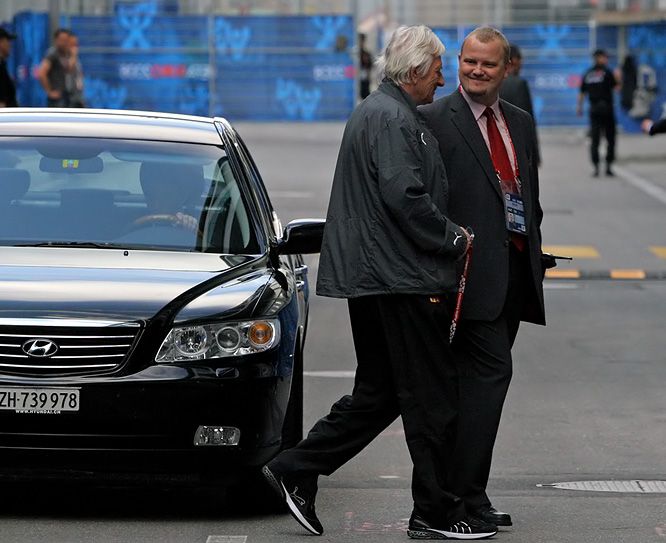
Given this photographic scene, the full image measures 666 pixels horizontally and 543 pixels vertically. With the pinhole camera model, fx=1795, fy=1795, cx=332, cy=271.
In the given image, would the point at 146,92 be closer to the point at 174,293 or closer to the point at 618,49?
the point at 618,49

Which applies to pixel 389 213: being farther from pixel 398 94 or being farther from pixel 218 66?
pixel 218 66

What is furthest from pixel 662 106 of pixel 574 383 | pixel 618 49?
pixel 574 383

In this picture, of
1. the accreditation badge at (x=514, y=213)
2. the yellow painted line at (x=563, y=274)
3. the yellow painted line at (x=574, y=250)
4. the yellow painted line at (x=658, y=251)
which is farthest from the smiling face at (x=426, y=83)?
the yellow painted line at (x=658, y=251)

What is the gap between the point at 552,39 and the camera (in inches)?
1495

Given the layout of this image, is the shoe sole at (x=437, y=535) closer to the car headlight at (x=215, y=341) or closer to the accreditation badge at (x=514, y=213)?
the car headlight at (x=215, y=341)

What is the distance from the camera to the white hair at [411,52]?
598cm

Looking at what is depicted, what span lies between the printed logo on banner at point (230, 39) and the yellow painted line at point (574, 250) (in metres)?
22.2

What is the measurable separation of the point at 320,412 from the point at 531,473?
1.63 meters

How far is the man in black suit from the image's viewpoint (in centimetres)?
617

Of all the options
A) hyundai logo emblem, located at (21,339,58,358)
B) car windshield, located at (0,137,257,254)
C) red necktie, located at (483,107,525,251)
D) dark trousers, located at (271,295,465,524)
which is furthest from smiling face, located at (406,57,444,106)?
hyundai logo emblem, located at (21,339,58,358)

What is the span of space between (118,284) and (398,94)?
1193mm

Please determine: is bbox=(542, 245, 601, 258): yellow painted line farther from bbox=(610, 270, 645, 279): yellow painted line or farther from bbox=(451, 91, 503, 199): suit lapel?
bbox=(451, 91, 503, 199): suit lapel

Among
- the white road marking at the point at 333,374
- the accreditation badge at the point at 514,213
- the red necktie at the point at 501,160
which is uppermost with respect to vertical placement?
the red necktie at the point at 501,160

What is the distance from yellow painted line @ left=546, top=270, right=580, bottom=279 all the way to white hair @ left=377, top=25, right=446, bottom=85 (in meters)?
9.07
